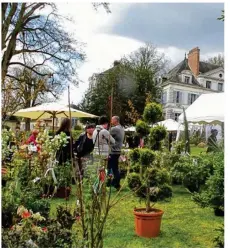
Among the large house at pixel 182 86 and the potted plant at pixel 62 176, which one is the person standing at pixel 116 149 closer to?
the potted plant at pixel 62 176

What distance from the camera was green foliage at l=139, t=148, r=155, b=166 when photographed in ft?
10.5

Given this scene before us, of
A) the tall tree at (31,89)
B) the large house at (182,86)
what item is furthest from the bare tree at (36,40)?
the large house at (182,86)

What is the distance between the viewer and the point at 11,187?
3.08 m

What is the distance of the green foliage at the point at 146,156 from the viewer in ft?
10.5

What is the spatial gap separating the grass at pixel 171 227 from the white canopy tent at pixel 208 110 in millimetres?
2704

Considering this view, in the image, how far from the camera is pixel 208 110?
7426 mm

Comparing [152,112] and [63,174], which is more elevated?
[152,112]

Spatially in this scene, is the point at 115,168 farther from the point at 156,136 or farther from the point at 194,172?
the point at 156,136

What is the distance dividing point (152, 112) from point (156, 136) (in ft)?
0.76

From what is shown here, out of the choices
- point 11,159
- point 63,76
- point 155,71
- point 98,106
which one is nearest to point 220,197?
point 11,159

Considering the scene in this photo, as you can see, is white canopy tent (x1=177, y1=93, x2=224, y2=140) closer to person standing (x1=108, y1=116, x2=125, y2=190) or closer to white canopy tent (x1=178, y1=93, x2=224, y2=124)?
white canopy tent (x1=178, y1=93, x2=224, y2=124)

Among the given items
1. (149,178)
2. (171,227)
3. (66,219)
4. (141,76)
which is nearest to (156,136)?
(149,178)

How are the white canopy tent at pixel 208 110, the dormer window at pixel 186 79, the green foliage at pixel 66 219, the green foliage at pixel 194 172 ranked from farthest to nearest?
the dormer window at pixel 186 79 < the white canopy tent at pixel 208 110 < the green foliage at pixel 194 172 < the green foliage at pixel 66 219

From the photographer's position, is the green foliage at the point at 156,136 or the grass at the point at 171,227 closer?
the grass at the point at 171,227
